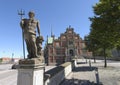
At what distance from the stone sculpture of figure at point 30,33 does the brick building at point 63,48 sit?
67.8 m

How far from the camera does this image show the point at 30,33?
6.95 m

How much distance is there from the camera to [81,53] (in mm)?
75750

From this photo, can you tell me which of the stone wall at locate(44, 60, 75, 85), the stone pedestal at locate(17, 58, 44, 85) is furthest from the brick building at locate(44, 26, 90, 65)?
the stone pedestal at locate(17, 58, 44, 85)

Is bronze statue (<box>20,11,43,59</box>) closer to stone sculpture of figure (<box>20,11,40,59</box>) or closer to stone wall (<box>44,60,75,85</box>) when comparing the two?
stone sculpture of figure (<box>20,11,40,59</box>)

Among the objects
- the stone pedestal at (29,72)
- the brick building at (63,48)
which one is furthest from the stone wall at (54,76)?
the brick building at (63,48)

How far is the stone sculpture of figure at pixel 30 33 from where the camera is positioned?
274 inches

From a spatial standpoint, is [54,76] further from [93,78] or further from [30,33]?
[93,78]

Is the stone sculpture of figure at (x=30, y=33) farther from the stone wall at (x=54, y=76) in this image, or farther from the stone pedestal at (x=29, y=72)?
the stone wall at (x=54, y=76)

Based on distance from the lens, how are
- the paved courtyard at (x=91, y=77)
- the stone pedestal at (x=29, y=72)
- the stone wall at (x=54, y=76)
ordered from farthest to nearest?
the paved courtyard at (x=91, y=77) < the stone wall at (x=54, y=76) < the stone pedestal at (x=29, y=72)

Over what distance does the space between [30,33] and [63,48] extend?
69.7 metres

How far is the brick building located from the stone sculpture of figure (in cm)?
6782

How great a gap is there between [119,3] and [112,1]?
2.47 feet

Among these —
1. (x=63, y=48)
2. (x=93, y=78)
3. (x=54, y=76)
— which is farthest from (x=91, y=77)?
(x=63, y=48)

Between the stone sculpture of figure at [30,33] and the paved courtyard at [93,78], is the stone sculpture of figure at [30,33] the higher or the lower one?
the higher one
